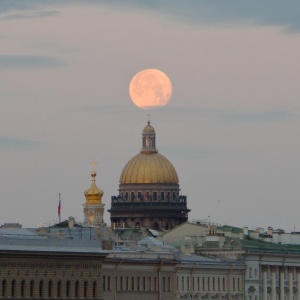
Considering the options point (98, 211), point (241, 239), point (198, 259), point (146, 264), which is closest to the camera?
point (146, 264)

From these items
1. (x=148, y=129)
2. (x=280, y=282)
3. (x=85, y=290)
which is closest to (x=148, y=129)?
(x=148, y=129)

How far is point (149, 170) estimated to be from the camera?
586ft

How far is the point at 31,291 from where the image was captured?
11581cm

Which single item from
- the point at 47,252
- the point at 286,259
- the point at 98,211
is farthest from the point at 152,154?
the point at 47,252

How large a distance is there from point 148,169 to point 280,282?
31.5m

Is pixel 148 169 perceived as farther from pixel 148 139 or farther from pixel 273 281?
pixel 273 281

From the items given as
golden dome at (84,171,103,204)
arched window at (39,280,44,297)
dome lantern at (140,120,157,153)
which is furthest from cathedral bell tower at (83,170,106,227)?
arched window at (39,280,44,297)

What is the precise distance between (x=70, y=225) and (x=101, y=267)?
23.5 m

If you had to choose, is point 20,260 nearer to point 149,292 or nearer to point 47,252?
point 47,252

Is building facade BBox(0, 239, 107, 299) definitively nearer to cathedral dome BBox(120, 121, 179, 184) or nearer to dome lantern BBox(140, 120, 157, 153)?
cathedral dome BBox(120, 121, 179, 184)

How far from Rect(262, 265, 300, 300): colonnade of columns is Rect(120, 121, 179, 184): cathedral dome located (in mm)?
29240

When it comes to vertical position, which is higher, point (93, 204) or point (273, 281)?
point (93, 204)

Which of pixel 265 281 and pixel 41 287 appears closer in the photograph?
pixel 41 287

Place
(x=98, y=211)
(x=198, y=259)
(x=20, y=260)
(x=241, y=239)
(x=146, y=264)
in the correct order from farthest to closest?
1. (x=98, y=211)
2. (x=241, y=239)
3. (x=198, y=259)
4. (x=146, y=264)
5. (x=20, y=260)
